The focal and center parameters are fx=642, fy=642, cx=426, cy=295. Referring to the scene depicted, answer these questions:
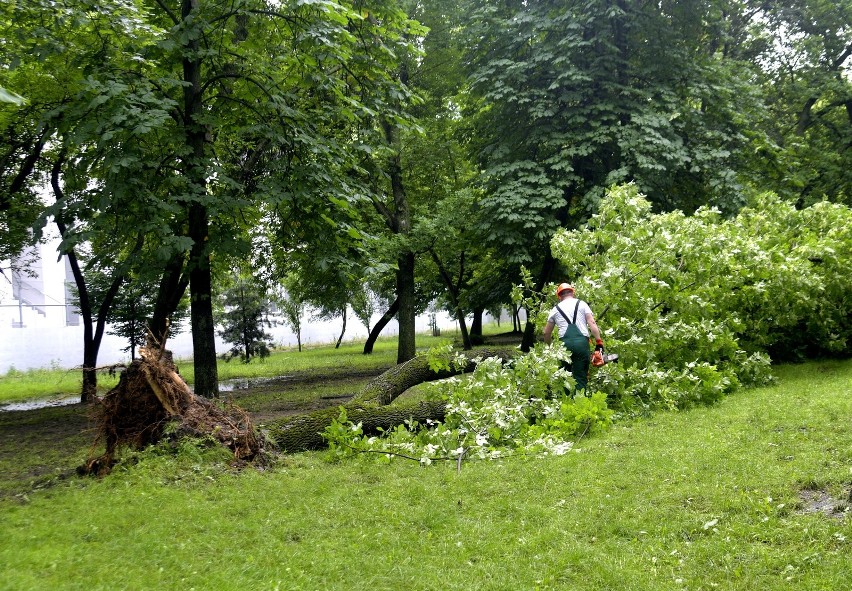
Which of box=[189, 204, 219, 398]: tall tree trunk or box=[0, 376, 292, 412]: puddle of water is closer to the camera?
box=[189, 204, 219, 398]: tall tree trunk

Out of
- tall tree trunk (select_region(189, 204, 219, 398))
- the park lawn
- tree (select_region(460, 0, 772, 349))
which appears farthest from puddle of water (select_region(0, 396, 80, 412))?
tree (select_region(460, 0, 772, 349))

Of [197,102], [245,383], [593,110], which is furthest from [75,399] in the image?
[593,110]

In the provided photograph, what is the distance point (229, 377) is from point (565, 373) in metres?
14.3

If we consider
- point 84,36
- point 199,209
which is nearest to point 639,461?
point 199,209

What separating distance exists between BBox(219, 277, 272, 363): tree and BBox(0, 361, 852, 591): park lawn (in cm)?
1849

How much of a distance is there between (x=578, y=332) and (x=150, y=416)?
5.10 meters

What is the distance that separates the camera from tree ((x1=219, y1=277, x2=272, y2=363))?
80.3ft

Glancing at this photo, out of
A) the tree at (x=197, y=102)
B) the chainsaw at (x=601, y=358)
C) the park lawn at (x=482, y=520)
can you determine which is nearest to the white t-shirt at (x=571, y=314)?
the chainsaw at (x=601, y=358)

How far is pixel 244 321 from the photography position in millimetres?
25219

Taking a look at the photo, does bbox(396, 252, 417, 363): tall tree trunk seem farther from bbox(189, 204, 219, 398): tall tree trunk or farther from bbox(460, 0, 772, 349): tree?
bbox(189, 204, 219, 398): tall tree trunk

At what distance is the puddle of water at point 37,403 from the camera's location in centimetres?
1457

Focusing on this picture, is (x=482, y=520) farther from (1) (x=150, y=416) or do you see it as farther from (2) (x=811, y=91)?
(2) (x=811, y=91)

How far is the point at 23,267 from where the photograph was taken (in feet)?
54.1

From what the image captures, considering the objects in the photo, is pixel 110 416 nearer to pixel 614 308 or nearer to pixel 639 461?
pixel 639 461
